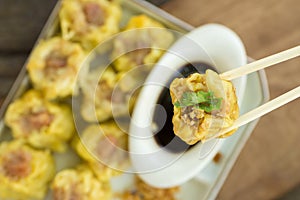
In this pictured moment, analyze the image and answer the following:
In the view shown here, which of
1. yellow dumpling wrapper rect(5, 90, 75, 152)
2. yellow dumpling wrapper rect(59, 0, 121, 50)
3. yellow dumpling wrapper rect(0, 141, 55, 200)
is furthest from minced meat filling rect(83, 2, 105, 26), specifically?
yellow dumpling wrapper rect(0, 141, 55, 200)

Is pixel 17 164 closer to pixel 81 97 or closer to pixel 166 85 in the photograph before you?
pixel 81 97

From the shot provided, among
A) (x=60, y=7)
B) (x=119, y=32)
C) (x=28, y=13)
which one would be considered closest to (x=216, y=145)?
(x=119, y=32)

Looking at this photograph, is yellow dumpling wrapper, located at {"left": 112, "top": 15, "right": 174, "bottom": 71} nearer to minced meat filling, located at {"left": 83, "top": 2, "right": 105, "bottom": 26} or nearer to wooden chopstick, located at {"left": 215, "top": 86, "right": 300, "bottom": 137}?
minced meat filling, located at {"left": 83, "top": 2, "right": 105, "bottom": 26}

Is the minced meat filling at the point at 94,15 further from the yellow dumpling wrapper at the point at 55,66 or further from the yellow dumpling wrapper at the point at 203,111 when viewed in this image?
the yellow dumpling wrapper at the point at 203,111

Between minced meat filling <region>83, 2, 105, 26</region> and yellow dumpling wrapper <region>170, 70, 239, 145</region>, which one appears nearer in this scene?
yellow dumpling wrapper <region>170, 70, 239, 145</region>

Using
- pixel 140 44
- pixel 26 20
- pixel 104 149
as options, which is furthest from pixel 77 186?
pixel 26 20

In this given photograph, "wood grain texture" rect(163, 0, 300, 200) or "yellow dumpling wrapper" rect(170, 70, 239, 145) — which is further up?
"yellow dumpling wrapper" rect(170, 70, 239, 145)
